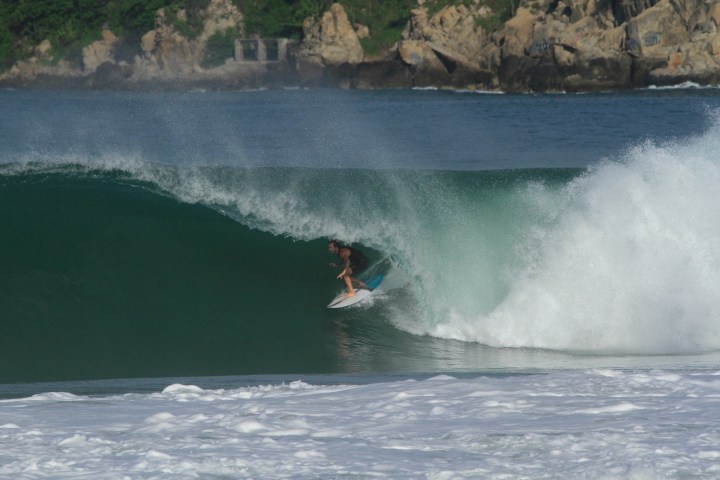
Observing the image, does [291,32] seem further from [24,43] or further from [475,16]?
[24,43]

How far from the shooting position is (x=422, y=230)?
1255 cm

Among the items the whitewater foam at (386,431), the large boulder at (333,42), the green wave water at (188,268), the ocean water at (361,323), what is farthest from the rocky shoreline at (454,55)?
the whitewater foam at (386,431)

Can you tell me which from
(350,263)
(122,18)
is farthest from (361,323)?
(122,18)

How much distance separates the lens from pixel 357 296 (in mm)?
11500

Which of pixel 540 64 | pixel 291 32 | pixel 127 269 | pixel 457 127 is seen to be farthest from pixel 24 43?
pixel 127 269

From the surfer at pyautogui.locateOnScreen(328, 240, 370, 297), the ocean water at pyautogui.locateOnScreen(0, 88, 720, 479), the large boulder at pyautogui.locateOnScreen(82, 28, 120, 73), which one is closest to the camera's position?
the ocean water at pyautogui.locateOnScreen(0, 88, 720, 479)

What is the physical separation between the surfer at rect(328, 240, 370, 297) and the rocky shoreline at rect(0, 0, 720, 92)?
55.0 m

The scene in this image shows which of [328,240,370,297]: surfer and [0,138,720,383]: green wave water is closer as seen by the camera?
[0,138,720,383]: green wave water

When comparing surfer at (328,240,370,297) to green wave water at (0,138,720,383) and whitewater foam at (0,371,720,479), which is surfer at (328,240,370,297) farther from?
whitewater foam at (0,371,720,479)

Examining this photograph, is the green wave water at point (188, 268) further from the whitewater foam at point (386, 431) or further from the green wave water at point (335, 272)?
the whitewater foam at point (386, 431)

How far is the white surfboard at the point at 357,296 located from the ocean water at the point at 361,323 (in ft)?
0.40

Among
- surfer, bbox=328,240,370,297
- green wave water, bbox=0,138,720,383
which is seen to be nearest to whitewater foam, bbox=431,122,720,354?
green wave water, bbox=0,138,720,383

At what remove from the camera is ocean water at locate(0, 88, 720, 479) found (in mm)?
5629

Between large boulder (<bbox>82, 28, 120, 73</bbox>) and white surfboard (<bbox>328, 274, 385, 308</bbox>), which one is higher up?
large boulder (<bbox>82, 28, 120, 73</bbox>)
